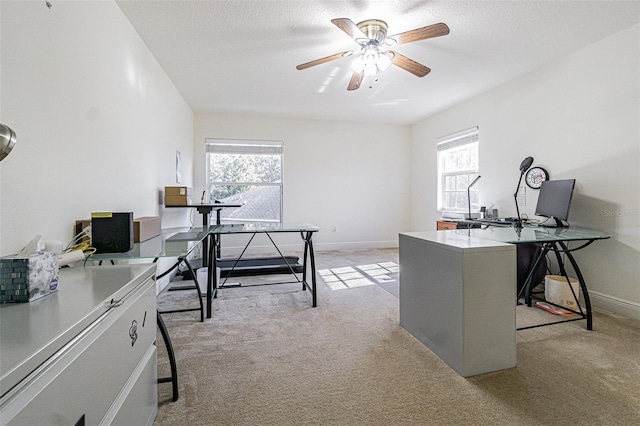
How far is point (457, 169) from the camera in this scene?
5.02 metres

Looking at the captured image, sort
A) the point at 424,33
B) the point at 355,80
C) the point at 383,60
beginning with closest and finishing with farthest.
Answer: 1. the point at 424,33
2. the point at 383,60
3. the point at 355,80

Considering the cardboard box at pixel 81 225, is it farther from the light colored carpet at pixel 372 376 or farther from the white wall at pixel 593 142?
the white wall at pixel 593 142

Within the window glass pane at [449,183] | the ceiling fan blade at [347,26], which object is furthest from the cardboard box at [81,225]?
the window glass pane at [449,183]

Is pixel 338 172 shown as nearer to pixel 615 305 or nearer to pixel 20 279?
pixel 615 305

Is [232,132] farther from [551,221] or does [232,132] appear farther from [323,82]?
[551,221]

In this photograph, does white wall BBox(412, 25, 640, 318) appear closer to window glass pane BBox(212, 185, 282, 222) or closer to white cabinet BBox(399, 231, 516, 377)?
white cabinet BBox(399, 231, 516, 377)

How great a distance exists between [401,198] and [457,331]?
4.66 meters

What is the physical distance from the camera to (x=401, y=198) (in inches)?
247

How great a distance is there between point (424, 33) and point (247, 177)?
4.06m

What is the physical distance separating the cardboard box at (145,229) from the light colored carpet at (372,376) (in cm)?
80

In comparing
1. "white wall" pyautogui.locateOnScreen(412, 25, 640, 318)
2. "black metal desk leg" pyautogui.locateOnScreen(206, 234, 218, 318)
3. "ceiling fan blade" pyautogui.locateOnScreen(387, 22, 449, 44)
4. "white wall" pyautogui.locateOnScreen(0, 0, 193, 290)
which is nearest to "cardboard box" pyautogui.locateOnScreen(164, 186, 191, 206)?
"white wall" pyautogui.locateOnScreen(0, 0, 193, 290)

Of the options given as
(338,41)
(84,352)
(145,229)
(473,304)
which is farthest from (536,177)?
(84,352)

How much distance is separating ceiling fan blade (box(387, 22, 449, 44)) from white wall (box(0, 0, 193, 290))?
2163 millimetres

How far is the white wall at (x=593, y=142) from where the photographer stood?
264cm
